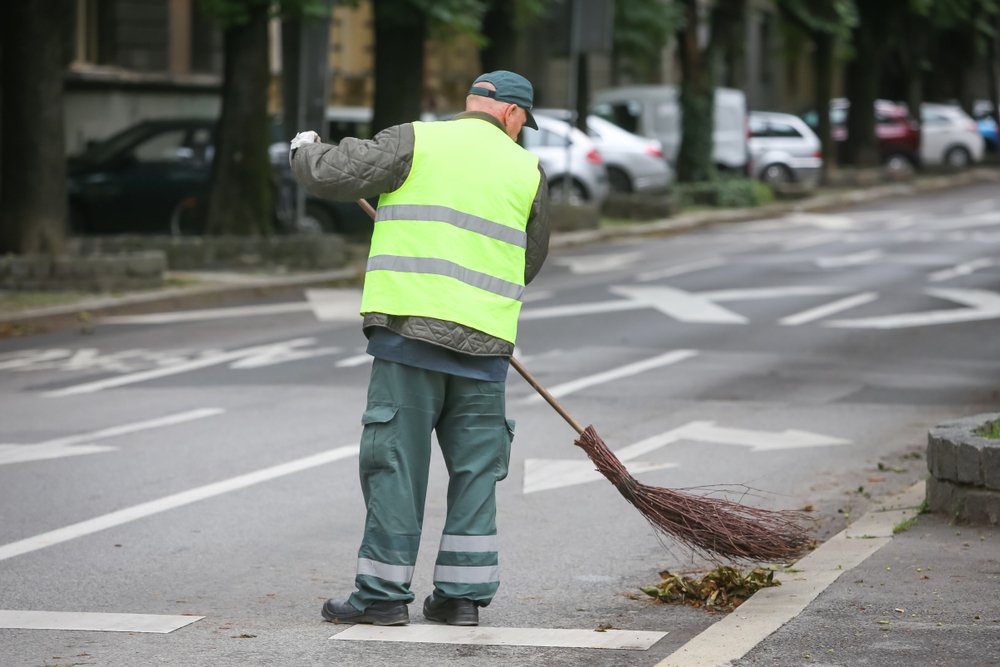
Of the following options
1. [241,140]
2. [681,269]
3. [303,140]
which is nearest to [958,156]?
[681,269]

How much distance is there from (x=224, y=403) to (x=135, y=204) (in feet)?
39.8

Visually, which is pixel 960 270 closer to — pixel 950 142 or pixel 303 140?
pixel 303 140

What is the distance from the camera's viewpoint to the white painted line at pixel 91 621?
576cm

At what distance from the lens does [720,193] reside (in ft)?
104

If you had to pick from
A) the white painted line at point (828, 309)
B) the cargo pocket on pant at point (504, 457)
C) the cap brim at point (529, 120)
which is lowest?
the white painted line at point (828, 309)

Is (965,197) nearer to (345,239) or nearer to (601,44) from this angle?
(601,44)

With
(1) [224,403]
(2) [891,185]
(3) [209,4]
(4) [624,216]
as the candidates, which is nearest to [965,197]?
(2) [891,185]

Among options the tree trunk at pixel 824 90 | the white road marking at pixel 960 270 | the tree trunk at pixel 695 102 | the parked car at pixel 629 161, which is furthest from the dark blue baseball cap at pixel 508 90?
the tree trunk at pixel 824 90

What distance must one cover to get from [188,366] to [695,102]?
20507 millimetres

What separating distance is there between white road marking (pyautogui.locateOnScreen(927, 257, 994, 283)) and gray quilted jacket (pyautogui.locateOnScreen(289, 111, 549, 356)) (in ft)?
46.3

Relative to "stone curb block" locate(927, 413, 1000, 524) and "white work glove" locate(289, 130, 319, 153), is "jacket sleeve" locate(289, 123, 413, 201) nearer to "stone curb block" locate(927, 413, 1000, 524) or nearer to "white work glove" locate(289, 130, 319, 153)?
"white work glove" locate(289, 130, 319, 153)

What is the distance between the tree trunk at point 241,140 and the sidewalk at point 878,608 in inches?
533

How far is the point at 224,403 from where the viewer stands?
35.8ft

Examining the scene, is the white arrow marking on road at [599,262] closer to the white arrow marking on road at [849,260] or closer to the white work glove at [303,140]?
the white arrow marking on road at [849,260]
